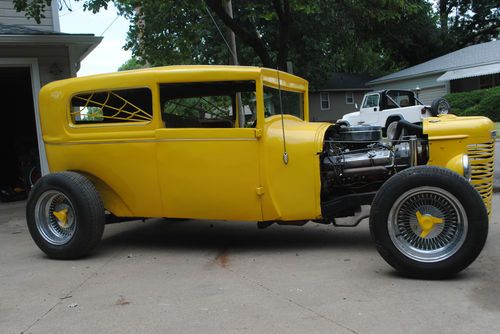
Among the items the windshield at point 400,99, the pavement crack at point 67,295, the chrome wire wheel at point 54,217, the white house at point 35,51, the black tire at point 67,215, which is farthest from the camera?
the windshield at point 400,99

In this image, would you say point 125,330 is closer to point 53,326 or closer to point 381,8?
point 53,326

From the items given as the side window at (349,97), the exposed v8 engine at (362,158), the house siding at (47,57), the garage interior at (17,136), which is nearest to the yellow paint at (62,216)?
the exposed v8 engine at (362,158)

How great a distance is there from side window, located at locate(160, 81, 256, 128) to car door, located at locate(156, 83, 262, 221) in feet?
0.85

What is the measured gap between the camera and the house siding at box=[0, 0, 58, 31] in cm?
1030

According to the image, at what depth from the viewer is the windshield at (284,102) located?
5.46m

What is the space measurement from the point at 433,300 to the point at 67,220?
388 cm

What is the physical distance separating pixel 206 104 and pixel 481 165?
3374mm

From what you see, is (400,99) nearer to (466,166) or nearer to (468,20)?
(466,166)

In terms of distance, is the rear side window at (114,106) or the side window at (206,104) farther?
the side window at (206,104)

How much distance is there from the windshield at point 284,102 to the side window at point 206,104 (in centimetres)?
19

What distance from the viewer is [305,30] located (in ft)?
58.3

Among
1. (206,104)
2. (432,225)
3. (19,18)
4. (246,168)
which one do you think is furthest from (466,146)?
(19,18)

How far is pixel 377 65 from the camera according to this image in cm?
4281

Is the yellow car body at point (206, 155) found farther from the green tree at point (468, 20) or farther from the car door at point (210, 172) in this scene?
the green tree at point (468, 20)
